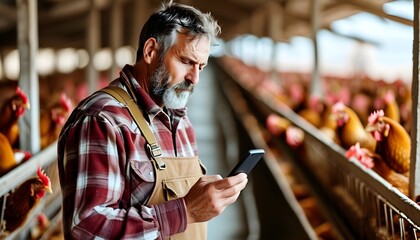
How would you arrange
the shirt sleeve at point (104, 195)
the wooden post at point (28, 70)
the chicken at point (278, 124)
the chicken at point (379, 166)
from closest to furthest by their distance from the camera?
the shirt sleeve at point (104, 195)
the chicken at point (379, 166)
the wooden post at point (28, 70)
the chicken at point (278, 124)

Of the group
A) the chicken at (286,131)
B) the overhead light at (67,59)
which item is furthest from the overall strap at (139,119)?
the overhead light at (67,59)

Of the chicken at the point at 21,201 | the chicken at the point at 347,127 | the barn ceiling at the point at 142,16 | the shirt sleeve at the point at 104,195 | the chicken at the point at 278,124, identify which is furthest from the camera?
the barn ceiling at the point at 142,16

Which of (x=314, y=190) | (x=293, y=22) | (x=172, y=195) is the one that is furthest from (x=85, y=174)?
(x=293, y=22)

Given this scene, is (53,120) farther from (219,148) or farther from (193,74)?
(219,148)

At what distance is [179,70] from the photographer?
155cm

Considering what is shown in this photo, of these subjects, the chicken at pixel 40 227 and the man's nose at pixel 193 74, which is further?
the chicken at pixel 40 227

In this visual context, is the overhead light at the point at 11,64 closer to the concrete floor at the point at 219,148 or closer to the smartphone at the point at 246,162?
the concrete floor at the point at 219,148

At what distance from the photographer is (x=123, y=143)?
4.62 feet

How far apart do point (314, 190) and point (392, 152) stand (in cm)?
159

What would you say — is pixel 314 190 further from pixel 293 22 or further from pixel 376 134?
pixel 293 22

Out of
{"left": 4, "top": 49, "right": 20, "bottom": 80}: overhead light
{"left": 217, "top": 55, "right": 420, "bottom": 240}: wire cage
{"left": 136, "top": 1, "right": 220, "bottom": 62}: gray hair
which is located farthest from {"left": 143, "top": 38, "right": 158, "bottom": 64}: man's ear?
{"left": 4, "top": 49, "right": 20, "bottom": 80}: overhead light

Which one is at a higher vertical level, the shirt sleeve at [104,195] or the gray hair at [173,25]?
the gray hair at [173,25]

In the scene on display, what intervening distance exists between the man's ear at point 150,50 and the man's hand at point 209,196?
0.38 meters

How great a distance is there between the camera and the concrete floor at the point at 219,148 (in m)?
4.32
